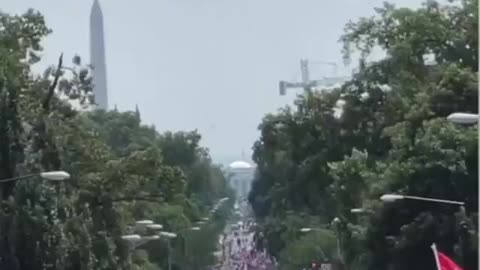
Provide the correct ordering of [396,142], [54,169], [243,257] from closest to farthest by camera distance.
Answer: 1. [54,169]
2. [396,142]
3. [243,257]

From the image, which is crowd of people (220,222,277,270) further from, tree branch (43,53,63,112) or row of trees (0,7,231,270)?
tree branch (43,53,63,112)

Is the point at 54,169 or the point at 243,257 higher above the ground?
the point at 54,169

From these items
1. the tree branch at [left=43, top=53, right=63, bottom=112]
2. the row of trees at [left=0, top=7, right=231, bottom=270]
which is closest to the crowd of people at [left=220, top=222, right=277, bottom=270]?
the row of trees at [left=0, top=7, right=231, bottom=270]

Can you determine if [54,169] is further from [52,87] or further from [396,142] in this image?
[396,142]

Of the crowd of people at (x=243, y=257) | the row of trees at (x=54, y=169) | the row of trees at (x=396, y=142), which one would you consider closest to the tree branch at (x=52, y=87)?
the row of trees at (x=54, y=169)

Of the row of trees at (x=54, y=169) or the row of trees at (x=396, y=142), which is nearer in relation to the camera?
the row of trees at (x=54, y=169)

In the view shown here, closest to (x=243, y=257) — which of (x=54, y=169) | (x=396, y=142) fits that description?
(x=396, y=142)

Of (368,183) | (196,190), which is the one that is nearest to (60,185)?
(368,183)

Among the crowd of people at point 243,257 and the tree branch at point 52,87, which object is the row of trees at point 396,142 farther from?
the crowd of people at point 243,257

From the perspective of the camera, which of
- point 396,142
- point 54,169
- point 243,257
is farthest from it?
point 243,257
